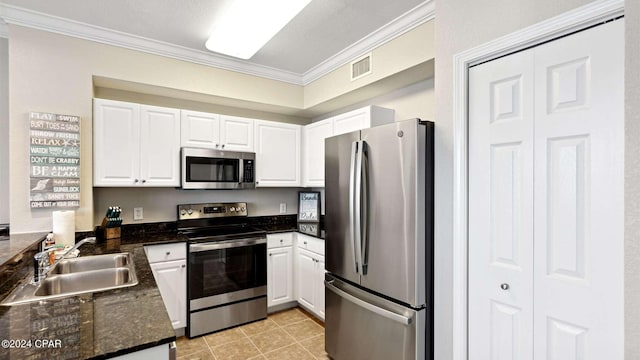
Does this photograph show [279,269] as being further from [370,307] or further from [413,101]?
[413,101]

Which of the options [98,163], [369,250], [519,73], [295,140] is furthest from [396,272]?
[98,163]

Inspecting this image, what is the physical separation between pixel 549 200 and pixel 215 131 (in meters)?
2.81

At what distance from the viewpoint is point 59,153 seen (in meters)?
2.42

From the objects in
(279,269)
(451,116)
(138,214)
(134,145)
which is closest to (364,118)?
(451,116)

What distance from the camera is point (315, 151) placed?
347 cm

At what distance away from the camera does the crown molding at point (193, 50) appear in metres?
2.27

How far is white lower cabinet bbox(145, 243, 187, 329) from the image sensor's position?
105 inches

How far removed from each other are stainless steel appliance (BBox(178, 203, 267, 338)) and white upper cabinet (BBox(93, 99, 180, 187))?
20.7 inches

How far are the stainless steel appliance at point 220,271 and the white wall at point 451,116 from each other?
75.0 inches

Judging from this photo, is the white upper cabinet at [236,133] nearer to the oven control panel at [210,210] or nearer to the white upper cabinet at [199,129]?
the white upper cabinet at [199,129]

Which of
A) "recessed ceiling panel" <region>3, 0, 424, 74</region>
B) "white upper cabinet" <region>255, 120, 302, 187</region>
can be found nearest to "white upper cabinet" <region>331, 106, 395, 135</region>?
"recessed ceiling panel" <region>3, 0, 424, 74</region>

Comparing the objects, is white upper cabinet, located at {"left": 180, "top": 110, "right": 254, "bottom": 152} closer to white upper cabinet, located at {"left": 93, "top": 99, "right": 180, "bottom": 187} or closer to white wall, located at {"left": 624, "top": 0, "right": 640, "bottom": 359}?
white upper cabinet, located at {"left": 93, "top": 99, "right": 180, "bottom": 187}

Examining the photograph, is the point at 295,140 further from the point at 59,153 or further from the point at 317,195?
the point at 59,153

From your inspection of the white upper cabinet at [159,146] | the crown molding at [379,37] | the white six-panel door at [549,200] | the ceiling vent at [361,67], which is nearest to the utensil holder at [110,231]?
the white upper cabinet at [159,146]
